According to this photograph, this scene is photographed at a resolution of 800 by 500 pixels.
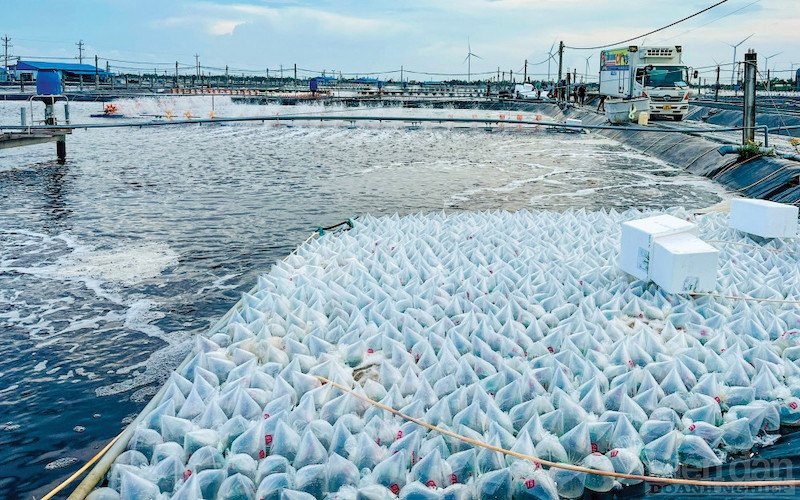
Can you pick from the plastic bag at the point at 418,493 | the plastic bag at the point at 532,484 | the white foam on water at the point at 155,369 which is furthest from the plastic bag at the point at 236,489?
the white foam on water at the point at 155,369

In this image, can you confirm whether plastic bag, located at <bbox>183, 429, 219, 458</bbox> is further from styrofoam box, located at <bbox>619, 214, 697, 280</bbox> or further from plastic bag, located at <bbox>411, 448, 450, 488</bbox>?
styrofoam box, located at <bbox>619, 214, 697, 280</bbox>

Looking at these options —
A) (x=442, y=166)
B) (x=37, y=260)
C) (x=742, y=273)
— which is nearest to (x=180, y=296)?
(x=37, y=260)

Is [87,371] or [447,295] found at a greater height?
[447,295]

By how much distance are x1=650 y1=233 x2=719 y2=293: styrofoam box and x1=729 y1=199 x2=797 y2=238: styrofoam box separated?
2586 millimetres

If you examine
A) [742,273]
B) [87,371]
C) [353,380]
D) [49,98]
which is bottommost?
[87,371]

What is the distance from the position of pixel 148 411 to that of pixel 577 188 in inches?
680

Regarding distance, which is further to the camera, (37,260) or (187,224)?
(187,224)

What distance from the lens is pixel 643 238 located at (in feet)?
24.9

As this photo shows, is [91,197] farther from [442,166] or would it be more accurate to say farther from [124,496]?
[124,496]

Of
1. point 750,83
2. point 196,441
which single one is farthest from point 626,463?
point 750,83

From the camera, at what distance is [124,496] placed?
14.1 feet

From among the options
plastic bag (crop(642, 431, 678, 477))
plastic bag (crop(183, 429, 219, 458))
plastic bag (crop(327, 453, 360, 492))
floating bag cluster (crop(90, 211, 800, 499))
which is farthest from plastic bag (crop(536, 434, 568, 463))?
plastic bag (crop(183, 429, 219, 458))

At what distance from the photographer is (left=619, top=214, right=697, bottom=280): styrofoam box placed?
7527 mm

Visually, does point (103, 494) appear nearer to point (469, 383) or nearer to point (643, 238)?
point (469, 383)
